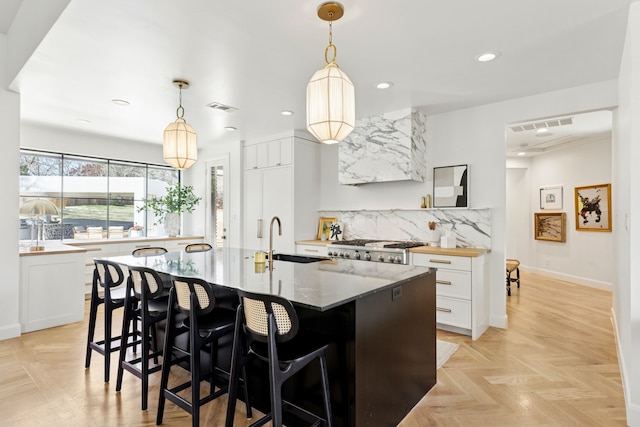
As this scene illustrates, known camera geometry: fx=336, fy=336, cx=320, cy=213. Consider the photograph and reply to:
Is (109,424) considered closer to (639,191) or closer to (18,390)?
(18,390)

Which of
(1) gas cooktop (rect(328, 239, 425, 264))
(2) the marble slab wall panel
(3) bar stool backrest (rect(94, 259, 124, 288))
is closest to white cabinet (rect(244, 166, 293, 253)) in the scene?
(2) the marble slab wall panel

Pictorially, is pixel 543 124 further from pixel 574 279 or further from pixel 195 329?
pixel 195 329

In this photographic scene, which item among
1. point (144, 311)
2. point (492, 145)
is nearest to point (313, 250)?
point (492, 145)

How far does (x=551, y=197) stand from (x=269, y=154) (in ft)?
19.0

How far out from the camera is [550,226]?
693 centimetres

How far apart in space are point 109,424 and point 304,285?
153cm

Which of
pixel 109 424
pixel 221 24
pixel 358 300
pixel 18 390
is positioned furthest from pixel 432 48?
pixel 18 390

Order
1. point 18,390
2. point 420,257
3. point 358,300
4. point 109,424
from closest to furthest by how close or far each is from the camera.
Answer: point 358,300, point 109,424, point 18,390, point 420,257

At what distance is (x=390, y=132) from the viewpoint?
4.30m

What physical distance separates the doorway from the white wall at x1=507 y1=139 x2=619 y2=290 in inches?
247

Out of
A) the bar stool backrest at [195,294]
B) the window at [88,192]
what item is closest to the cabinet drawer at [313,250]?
the bar stool backrest at [195,294]

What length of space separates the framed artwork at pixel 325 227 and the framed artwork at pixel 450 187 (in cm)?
172

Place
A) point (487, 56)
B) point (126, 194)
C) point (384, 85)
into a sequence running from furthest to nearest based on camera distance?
point (126, 194), point (384, 85), point (487, 56)

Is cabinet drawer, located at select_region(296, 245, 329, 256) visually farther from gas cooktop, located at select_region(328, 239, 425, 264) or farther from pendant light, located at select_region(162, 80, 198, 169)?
pendant light, located at select_region(162, 80, 198, 169)
